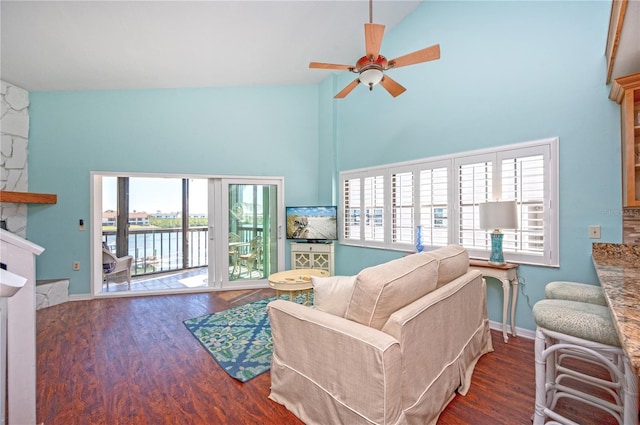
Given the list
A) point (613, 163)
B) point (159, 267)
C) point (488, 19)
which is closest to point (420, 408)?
point (613, 163)

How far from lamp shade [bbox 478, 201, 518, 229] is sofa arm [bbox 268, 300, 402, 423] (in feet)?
6.38

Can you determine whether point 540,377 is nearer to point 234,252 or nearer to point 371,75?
point 371,75

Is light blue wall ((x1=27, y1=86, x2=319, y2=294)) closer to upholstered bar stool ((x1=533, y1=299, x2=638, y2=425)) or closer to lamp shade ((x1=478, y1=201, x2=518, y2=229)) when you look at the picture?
lamp shade ((x1=478, y1=201, x2=518, y2=229))

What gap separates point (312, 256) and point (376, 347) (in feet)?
11.4

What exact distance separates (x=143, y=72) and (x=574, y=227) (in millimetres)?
5330

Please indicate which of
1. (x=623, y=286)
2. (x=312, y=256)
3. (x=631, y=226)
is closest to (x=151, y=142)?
(x=312, y=256)

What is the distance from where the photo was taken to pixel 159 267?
598 cm

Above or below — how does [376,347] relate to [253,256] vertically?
above

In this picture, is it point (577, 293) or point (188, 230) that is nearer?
point (577, 293)

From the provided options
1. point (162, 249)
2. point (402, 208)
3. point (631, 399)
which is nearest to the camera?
point (631, 399)

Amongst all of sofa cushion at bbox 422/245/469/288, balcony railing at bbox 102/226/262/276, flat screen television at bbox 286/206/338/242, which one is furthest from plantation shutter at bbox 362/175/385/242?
balcony railing at bbox 102/226/262/276

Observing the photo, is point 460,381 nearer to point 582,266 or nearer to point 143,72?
point 582,266

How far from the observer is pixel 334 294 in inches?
64.9

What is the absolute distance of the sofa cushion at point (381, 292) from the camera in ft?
4.68
